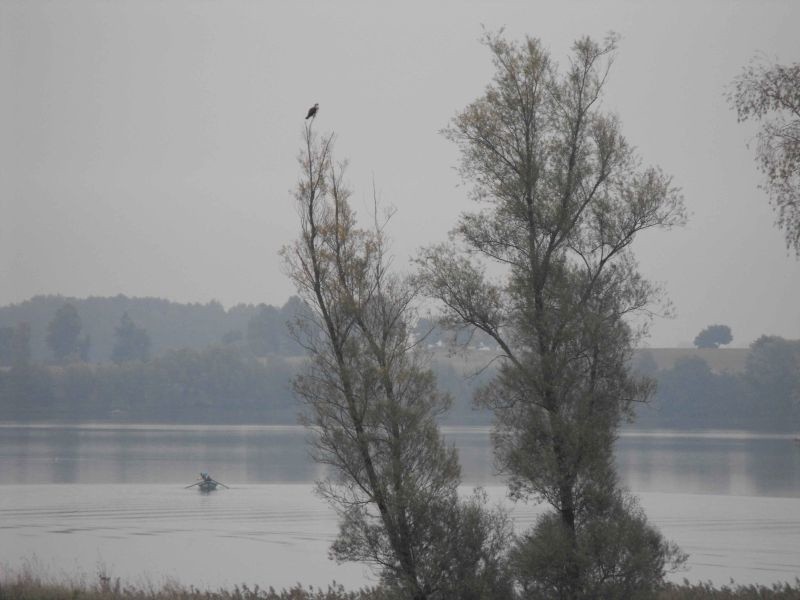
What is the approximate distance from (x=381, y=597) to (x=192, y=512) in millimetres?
28448

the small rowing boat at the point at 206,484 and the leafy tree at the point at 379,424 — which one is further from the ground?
the leafy tree at the point at 379,424

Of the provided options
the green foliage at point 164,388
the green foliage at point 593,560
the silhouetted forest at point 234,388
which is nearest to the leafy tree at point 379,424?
the green foliage at point 593,560

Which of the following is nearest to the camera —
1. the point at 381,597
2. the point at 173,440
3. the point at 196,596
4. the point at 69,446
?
the point at 381,597

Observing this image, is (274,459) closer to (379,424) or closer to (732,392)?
(379,424)

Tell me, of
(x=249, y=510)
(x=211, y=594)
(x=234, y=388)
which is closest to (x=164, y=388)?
(x=234, y=388)

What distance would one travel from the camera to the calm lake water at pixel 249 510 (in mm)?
33250

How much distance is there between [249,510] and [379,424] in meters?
30.8

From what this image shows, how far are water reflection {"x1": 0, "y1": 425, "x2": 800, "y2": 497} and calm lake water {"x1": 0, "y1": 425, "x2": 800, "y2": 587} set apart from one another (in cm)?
15

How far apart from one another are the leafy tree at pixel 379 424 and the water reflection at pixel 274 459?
3704 centimetres

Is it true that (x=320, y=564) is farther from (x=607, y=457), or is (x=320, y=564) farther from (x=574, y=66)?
(x=574, y=66)

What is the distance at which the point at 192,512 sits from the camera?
48.3 metres

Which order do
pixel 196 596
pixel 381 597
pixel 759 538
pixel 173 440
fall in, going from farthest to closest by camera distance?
pixel 173 440 < pixel 759 538 < pixel 196 596 < pixel 381 597

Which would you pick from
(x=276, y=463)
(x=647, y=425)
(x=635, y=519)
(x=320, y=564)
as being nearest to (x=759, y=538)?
(x=320, y=564)

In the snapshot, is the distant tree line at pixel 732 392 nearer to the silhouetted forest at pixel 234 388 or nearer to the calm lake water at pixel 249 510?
the silhouetted forest at pixel 234 388
